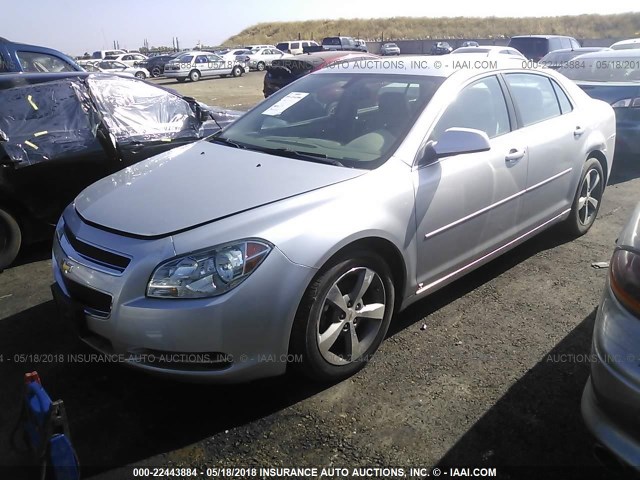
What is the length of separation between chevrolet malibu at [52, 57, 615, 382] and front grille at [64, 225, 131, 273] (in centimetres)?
1

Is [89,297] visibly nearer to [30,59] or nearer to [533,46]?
[30,59]

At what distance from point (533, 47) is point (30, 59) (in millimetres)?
16814

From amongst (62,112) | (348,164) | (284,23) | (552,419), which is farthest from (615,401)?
(284,23)

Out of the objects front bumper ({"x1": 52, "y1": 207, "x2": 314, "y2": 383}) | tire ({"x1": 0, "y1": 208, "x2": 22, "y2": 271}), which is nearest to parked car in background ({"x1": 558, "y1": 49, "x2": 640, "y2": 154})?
front bumper ({"x1": 52, "y1": 207, "x2": 314, "y2": 383})

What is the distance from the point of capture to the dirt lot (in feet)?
7.73

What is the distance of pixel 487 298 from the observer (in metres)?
3.73

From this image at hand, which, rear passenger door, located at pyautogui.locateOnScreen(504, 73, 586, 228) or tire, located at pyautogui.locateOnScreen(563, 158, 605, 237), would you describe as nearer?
rear passenger door, located at pyautogui.locateOnScreen(504, 73, 586, 228)

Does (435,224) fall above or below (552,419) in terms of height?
above

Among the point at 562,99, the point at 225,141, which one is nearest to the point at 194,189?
the point at 225,141

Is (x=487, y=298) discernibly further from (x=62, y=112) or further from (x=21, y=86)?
(x=21, y=86)

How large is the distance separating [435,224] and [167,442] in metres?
1.83

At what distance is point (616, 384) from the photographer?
184cm

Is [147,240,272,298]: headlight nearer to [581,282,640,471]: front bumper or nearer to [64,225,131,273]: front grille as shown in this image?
[64,225,131,273]: front grille

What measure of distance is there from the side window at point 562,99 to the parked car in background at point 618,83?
324 centimetres
